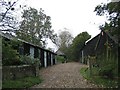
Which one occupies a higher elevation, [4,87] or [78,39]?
[78,39]

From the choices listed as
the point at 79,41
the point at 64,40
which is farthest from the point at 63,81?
the point at 64,40

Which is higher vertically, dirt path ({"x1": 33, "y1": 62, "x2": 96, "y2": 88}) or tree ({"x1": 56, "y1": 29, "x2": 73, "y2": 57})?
tree ({"x1": 56, "y1": 29, "x2": 73, "y2": 57})

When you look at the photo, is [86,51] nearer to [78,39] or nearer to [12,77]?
[78,39]

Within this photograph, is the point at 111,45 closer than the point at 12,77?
No

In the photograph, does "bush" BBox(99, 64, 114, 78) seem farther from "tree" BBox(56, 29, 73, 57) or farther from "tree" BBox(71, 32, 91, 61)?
"tree" BBox(56, 29, 73, 57)

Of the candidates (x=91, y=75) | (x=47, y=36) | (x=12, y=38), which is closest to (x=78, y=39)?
(x=47, y=36)

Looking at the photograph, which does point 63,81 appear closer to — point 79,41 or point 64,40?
point 79,41

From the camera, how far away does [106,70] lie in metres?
16.5

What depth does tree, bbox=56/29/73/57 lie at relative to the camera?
85.2m

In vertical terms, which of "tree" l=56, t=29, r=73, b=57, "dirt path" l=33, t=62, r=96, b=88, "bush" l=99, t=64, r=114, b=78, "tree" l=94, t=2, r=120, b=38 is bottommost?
"dirt path" l=33, t=62, r=96, b=88

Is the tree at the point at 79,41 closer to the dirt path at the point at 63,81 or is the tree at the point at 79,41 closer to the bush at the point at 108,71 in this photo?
the dirt path at the point at 63,81

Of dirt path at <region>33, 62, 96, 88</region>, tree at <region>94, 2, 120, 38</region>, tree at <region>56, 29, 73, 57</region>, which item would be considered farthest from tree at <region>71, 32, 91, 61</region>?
tree at <region>94, 2, 120, 38</region>

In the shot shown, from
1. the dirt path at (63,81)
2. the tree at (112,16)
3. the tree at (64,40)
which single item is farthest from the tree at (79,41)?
the tree at (112,16)

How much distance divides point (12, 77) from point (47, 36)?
146ft
